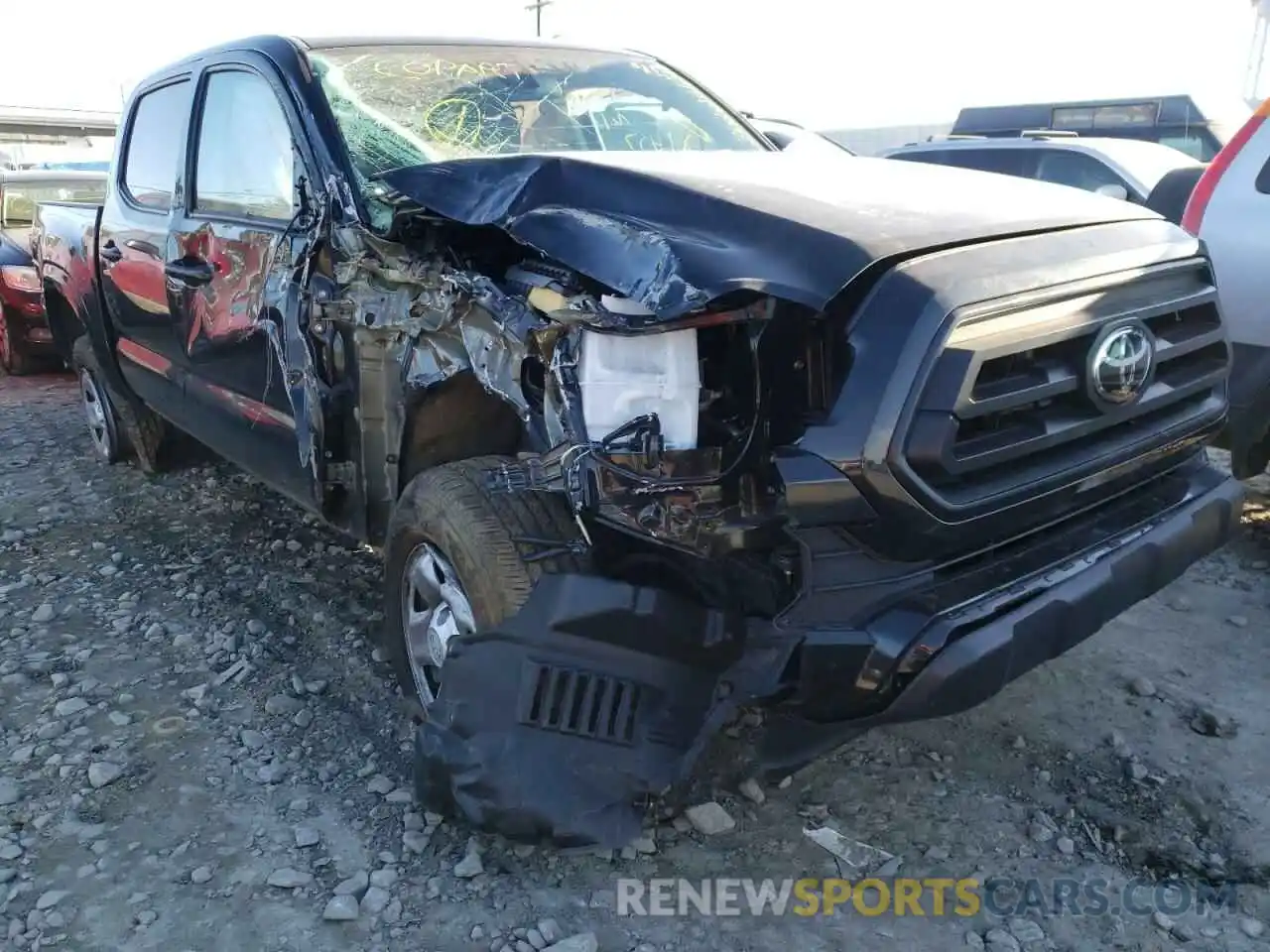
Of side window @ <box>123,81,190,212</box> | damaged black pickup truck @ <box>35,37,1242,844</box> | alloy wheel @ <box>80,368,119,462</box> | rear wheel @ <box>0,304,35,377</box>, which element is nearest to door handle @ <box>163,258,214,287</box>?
side window @ <box>123,81,190,212</box>

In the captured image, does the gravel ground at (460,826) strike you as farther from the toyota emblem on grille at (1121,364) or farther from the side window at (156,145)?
the side window at (156,145)

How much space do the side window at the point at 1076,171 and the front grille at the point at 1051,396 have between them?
5621mm

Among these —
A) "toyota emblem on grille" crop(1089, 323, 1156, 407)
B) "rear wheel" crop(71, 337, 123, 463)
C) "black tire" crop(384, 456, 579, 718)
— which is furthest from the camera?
"rear wheel" crop(71, 337, 123, 463)

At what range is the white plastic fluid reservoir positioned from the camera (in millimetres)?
2133

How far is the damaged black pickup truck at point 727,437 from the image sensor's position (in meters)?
2.03

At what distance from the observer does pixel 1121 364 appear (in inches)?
89.4

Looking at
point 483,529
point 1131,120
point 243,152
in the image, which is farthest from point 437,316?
point 1131,120

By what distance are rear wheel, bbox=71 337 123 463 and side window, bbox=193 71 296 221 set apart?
1.92 metres

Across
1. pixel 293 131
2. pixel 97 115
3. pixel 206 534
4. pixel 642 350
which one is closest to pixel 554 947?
pixel 642 350

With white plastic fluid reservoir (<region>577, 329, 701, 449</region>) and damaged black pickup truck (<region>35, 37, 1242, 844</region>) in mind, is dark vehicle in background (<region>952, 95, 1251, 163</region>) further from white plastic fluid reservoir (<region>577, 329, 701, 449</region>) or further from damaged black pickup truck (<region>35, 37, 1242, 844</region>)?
white plastic fluid reservoir (<region>577, 329, 701, 449</region>)

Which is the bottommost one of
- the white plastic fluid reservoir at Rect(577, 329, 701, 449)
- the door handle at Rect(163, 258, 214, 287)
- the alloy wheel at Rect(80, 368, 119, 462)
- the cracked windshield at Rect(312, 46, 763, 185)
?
the alloy wheel at Rect(80, 368, 119, 462)

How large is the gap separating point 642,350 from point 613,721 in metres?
0.78

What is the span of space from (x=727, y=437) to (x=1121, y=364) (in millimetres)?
881

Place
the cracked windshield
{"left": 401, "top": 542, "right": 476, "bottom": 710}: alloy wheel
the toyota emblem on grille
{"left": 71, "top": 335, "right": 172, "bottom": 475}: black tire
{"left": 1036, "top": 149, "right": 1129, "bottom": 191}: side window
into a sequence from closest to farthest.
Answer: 1. the toyota emblem on grille
2. {"left": 401, "top": 542, "right": 476, "bottom": 710}: alloy wheel
3. the cracked windshield
4. {"left": 71, "top": 335, "right": 172, "bottom": 475}: black tire
5. {"left": 1036, "top": 149, "right": 1129, "bottom": 191}: side window
